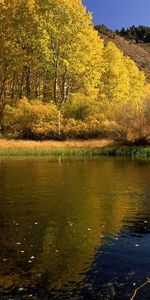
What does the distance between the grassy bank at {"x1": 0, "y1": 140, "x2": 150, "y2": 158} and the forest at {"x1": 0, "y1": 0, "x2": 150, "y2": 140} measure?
2596 millimetres

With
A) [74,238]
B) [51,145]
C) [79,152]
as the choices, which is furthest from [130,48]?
[74,238]

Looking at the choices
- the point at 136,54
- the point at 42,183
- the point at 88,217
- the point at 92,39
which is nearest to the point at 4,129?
the point at 92,39

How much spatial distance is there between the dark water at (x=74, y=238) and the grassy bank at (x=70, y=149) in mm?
17241

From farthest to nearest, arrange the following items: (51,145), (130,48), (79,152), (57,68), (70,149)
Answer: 1. (130,48)
2. (57,68)
3. (51,145)
4. (70,149)
5. (79,152)

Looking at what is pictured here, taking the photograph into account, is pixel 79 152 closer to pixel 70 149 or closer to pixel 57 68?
pixel 70 149

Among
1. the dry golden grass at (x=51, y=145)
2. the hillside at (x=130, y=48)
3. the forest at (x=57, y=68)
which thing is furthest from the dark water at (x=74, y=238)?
the hillside at (x=130, y=48)

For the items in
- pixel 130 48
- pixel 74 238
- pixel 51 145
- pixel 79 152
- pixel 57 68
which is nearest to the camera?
pixel 74 238

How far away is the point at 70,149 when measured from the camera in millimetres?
44312

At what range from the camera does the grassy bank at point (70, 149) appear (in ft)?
144

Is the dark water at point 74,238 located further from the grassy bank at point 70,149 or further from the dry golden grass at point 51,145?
the dry golden grass at point 51,145

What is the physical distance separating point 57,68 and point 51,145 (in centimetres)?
→ 936

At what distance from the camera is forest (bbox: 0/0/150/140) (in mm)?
48844

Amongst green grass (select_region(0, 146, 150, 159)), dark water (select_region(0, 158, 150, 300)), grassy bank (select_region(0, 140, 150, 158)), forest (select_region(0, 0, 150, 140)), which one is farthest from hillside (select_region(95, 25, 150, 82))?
dark water (select_region(0, 158, 150, 300))

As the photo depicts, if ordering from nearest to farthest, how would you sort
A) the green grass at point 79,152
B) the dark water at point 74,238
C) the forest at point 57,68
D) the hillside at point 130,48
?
the dark water at point 74,238 < the green grass at point 79,152 < the forest at point 57,68 < the hillside at point 130,48
